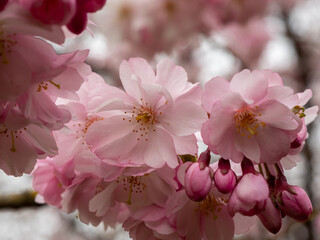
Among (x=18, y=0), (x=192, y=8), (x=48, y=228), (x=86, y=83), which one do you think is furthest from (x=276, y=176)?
(x=48, y=228)

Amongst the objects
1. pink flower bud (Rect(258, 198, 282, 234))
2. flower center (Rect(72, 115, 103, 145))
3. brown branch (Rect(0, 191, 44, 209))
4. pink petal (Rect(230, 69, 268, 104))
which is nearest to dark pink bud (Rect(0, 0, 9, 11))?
flower center (Rect(72, 115, 103, 145))

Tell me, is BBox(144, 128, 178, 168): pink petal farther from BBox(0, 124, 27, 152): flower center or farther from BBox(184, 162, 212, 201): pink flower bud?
BBox(0, 124, 27, 152): flower center

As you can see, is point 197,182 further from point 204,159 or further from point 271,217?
point 271,217

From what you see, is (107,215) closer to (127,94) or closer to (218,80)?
(127,94)

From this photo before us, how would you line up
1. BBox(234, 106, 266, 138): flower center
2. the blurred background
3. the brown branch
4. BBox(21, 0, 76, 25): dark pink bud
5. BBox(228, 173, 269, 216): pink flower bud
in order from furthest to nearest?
1. the blurred background
2. the brown branch
3. BBox(234, 106, 266, 138): flower center
4. BBox(228, 173, 269, 216): pink flower bud
5. BBox(21, 0, 76, 25): dark pink bud

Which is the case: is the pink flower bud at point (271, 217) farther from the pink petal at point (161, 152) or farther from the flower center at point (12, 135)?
the flower center at point (12, 135)

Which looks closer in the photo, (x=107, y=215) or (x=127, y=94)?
(x=127, y=94)
